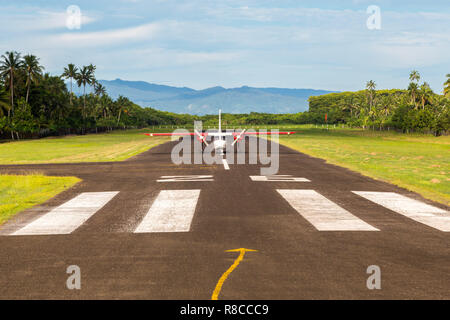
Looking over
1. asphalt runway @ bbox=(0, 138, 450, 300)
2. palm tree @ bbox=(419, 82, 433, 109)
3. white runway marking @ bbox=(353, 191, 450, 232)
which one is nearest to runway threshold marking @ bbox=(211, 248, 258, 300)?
asphalt runway @ bbox=(0, 138, 450, 300)

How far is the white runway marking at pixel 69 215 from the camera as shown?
963 cm

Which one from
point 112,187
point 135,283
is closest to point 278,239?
point 135,283

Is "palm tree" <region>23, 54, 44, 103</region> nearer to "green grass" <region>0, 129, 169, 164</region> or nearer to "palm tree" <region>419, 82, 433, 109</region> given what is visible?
"green grass" <region>0, 129, 169, 164</region>

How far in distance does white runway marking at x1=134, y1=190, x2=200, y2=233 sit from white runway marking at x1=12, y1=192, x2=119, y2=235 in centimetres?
162

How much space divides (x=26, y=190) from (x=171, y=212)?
25.1 feet

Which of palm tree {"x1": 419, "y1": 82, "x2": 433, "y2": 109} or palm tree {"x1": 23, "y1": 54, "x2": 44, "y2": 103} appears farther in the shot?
palm tree {"x1": 419, "y1": 82, "x2": 433, "y2": 109}

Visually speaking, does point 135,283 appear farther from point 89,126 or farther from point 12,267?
point 89,126

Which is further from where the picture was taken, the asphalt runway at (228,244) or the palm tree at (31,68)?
the palm tree at (31,68)

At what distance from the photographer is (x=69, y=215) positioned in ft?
37.0

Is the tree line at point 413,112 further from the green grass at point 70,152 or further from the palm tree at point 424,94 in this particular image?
the green grass at point 70,152

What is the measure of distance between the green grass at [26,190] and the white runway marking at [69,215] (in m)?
1.06

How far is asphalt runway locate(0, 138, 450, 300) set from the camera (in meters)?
6.04
